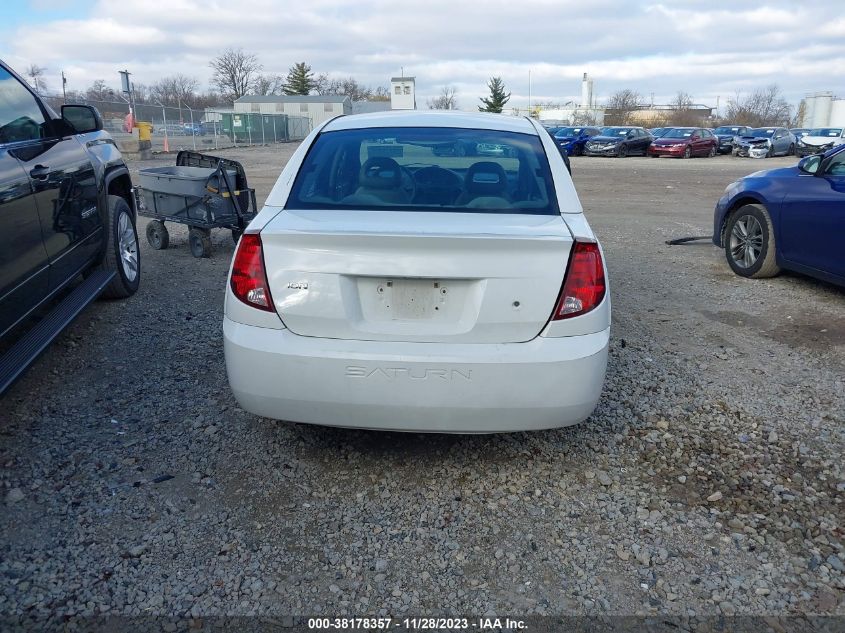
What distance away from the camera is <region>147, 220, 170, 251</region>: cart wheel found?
837cm

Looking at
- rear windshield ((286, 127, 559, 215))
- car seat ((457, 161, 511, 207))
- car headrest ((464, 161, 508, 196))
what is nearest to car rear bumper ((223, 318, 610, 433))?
rear windshield ((286, 127, 559, 215))

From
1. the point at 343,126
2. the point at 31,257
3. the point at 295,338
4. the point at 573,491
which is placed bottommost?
the point at 573,491

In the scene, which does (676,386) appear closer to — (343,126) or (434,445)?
(434,445)

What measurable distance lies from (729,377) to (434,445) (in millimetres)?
2161

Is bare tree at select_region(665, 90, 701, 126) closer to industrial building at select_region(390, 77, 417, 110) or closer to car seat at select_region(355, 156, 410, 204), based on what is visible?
industrial building at select_region(390, 77, 417, 110)

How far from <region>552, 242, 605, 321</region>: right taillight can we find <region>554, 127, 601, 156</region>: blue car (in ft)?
112

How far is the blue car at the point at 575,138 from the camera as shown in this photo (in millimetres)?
36594

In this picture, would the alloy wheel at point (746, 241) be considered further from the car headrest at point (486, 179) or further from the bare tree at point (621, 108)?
the bare tree at point (621, 108)

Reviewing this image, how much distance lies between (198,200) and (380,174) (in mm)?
4399

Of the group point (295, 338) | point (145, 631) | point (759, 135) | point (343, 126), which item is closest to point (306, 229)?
point (295, 338)

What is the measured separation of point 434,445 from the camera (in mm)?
3625

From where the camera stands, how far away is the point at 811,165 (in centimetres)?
654

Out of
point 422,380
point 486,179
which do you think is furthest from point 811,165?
point 422,380

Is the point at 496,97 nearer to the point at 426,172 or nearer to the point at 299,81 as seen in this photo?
the point at 299,81
